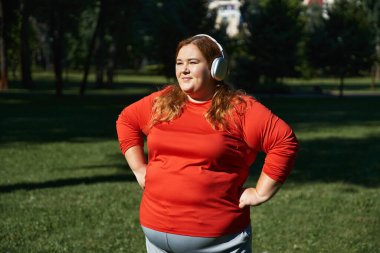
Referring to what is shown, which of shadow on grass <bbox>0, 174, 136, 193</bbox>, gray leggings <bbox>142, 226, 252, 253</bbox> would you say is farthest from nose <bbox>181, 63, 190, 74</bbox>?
shadow on grass <bbox>0, 174, 136, 193</bbox>

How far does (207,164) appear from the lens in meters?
3.42

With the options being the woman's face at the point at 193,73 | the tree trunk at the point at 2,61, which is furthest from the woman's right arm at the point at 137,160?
the tree trunk at the point at 2,61

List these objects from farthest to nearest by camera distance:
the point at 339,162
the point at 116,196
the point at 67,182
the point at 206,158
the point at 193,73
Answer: the point at 339,162 → the point at 67,182 → the point at 116,196 → the point at 193,73 → the point at 206,158

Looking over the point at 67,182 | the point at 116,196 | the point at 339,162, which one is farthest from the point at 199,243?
the point at 339,162

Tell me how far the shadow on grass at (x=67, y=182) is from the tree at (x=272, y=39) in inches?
1387

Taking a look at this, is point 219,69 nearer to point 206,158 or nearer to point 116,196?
point 206,158

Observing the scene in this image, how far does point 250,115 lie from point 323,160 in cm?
1185

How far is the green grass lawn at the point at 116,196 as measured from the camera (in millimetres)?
7621

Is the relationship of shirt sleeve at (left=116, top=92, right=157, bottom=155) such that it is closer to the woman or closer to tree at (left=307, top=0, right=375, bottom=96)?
the woman

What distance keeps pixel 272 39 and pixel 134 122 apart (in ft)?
142

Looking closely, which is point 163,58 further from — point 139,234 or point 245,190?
point 245,190

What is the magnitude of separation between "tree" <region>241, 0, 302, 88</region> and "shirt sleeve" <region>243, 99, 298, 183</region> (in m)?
43.3

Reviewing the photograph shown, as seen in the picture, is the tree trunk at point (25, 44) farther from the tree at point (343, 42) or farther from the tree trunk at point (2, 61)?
the tree at point (343, 42)

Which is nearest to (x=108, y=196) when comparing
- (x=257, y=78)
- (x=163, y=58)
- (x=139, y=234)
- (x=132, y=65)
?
(x=139, y=234)
